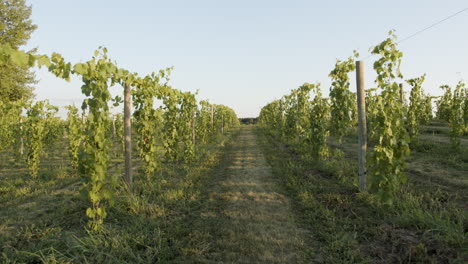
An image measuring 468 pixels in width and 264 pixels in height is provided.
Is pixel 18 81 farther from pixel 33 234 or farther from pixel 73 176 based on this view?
pixel 33 234

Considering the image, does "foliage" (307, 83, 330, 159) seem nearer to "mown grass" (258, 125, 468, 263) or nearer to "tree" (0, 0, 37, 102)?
"mown grass" (258, 125, 468, 263)

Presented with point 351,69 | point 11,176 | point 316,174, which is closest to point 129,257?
point 316,174

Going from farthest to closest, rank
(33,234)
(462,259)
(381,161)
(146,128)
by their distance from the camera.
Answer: (146,128), (381,161), (33,234), (462,259)

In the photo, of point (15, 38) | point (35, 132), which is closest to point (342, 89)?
point (35, 132)

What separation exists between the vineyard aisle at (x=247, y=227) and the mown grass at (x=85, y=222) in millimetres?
347

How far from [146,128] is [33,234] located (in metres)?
3.60

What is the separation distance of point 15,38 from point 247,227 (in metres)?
23.4

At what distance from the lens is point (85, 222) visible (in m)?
4.20

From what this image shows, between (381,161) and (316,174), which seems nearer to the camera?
(381,161)

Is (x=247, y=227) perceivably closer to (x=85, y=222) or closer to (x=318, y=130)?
(x=85, y=222)

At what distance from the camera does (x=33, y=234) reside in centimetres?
370

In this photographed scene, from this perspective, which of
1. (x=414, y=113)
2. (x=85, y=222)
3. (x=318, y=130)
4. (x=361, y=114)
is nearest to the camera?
(x=85, y=222)

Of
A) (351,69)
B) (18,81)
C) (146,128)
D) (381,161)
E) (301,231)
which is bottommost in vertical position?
(301,231)

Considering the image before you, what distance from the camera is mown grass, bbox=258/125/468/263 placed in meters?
2.98
